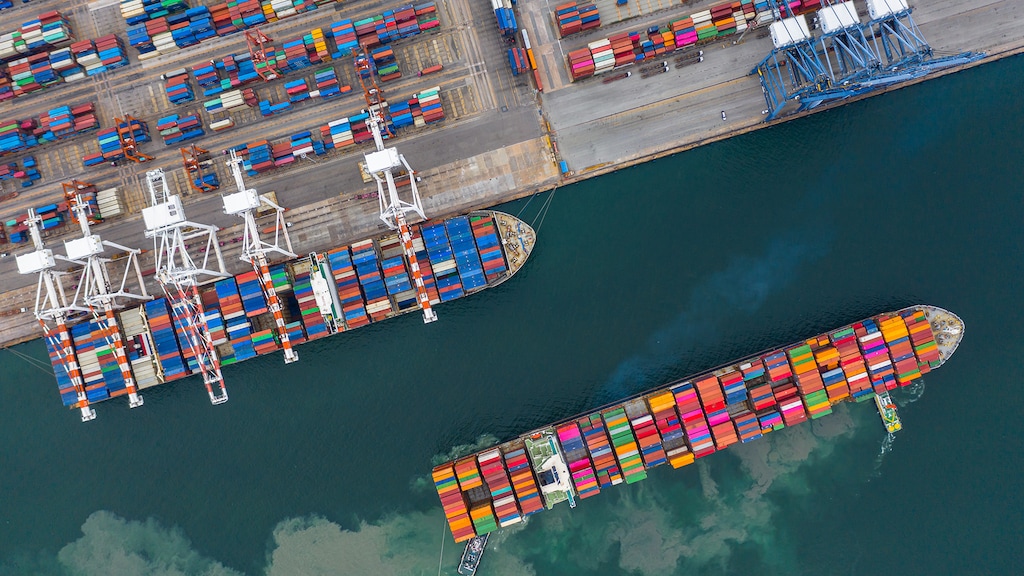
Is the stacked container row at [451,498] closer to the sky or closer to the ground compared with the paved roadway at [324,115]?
closer to the ground

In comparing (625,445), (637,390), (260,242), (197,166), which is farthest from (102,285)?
(637,390)

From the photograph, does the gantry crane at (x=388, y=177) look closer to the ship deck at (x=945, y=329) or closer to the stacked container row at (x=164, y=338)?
the stacked container row at (x=164, y=338)

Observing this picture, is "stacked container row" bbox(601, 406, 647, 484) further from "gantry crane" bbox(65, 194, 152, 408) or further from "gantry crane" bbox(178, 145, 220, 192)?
"gantry crane" bbox(65, 194, 152, 408)

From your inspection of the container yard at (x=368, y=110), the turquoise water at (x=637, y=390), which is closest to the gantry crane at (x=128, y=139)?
the container yard at (x=368, y=110)

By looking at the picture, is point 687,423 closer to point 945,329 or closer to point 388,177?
point 945,329

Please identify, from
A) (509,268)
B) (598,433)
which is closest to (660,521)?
(598,433)

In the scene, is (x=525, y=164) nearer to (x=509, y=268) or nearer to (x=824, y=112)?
(x=509, y=268)
